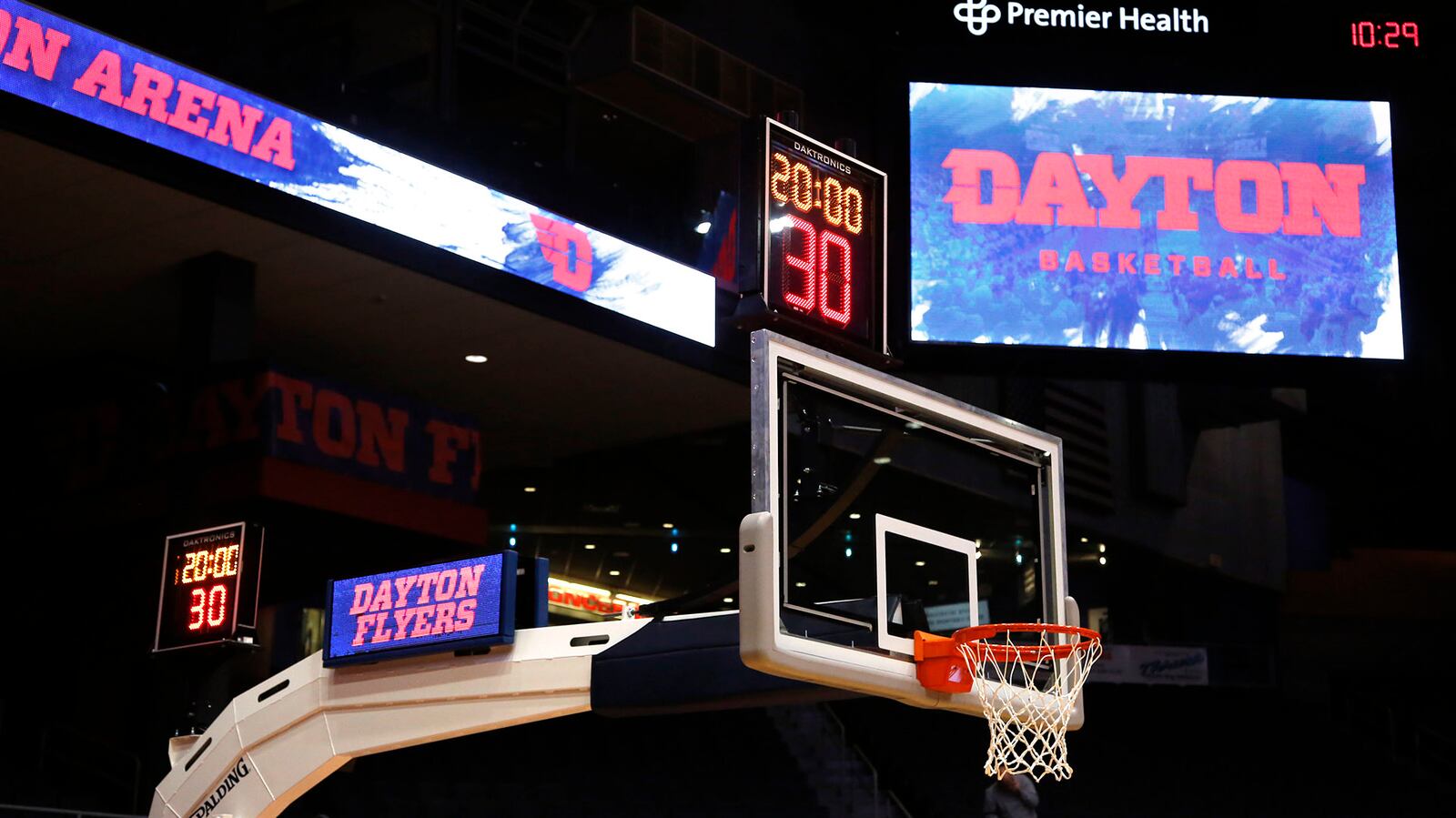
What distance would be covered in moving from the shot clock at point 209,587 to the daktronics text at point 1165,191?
6146mm

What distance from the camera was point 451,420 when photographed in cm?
1587

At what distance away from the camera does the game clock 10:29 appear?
23.1ft

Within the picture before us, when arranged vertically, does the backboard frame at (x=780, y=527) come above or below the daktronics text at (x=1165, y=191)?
below

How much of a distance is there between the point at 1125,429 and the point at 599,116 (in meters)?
10.2

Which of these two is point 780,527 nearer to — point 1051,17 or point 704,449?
point 1051,17

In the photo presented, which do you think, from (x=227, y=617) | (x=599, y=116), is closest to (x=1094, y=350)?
(x=227, y=617)

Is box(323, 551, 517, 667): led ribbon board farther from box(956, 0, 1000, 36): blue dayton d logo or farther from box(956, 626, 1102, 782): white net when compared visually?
box(956, 0, 1000, 36): blue dayton d logo

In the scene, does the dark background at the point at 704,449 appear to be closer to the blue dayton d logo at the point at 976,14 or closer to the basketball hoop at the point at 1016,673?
the blue dayton d logo at the point at 976,14

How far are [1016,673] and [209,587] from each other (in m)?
5.84

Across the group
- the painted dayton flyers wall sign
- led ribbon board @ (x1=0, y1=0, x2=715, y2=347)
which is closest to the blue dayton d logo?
the painted dayton flyers wall sign

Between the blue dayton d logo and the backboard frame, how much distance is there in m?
5.58

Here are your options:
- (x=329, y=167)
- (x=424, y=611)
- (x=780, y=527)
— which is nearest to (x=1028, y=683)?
(x=780, y=527)

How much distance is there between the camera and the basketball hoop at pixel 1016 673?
7.09 meters

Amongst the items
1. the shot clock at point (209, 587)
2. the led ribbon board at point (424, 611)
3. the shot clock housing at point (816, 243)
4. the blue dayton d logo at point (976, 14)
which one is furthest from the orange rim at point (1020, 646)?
the blue dayton d logo at point (976, 14)
